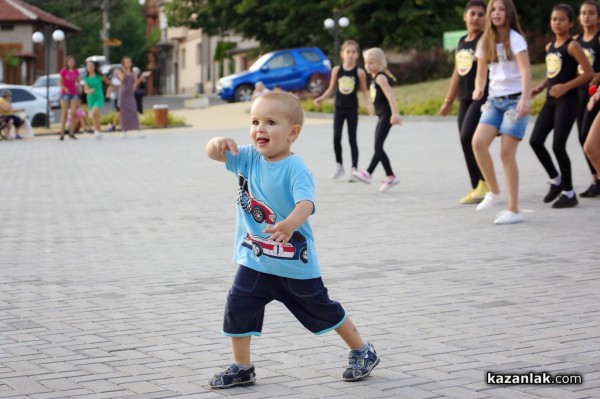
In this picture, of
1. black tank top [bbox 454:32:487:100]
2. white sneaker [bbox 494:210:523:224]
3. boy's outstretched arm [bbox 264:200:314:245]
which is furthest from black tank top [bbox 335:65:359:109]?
boy's outstretched arm [bbox 264:200:314:245]

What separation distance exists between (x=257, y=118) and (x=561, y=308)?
7.96 ft

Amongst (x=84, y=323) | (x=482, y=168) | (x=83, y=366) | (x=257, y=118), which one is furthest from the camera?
(x=482, y=168)

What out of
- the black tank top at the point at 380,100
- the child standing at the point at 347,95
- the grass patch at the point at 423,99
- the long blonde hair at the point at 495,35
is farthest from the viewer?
the grass patch at the point at 423,99

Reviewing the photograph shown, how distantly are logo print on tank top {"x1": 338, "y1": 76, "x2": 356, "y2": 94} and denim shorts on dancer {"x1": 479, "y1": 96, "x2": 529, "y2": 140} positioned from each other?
4286 millimetres

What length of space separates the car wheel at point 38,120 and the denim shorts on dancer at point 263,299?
30.9 m

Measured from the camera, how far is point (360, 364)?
16.3 ft

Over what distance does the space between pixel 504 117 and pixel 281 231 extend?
6.06 metres

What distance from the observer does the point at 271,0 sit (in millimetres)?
49281

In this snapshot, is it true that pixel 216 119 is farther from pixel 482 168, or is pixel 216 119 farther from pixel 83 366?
pixel 83 366

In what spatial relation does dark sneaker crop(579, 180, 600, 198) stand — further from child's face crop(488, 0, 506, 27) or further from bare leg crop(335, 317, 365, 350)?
bare leg crop(335, 317, 365, 350)

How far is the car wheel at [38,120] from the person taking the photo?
115 feet

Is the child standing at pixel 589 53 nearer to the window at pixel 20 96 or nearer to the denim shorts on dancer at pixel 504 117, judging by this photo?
the denim shorts on dancer at pixel 504 117

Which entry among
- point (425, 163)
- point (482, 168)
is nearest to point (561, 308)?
point (482, 168)

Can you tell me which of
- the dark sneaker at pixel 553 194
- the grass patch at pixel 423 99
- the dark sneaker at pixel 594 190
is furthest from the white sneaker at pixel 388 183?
the grass patch at pixel 423 99
